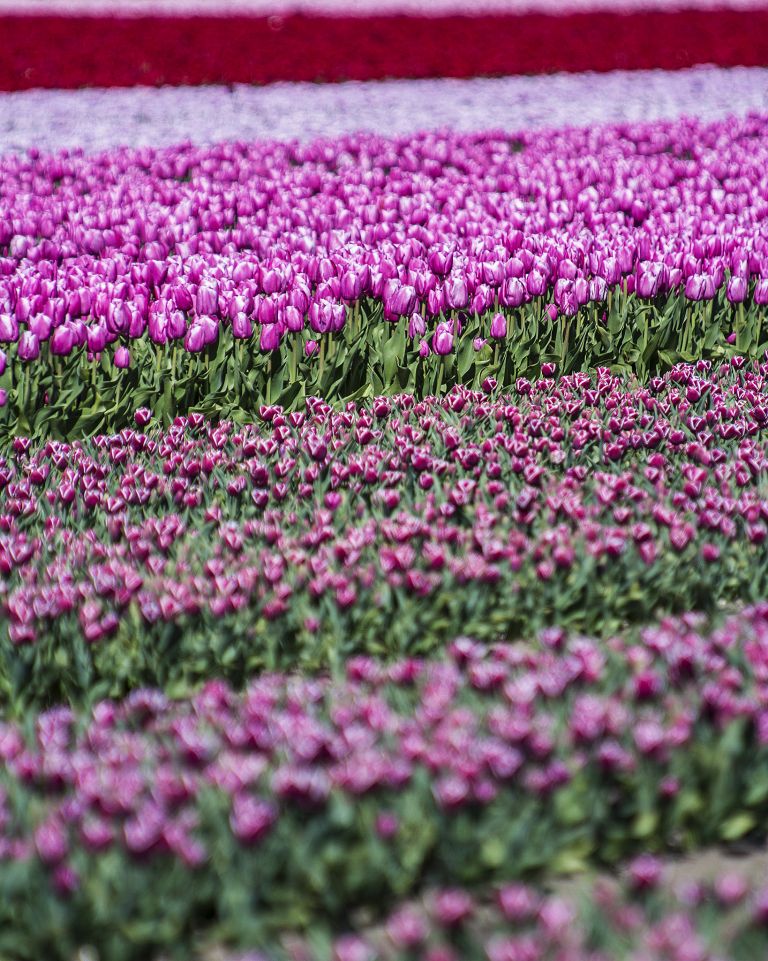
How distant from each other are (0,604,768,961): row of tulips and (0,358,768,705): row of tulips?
43 centimetres

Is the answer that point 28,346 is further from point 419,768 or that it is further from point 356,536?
point 419,768

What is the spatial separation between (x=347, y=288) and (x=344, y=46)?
1190cm

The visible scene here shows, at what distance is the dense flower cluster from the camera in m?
12.0

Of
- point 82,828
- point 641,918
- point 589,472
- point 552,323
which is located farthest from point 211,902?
point 552,323

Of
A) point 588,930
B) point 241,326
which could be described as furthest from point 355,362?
point 588,930

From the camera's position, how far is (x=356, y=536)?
3412 millimetres

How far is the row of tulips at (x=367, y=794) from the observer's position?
2.24 metres

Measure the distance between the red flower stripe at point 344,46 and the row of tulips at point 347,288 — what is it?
8.07m

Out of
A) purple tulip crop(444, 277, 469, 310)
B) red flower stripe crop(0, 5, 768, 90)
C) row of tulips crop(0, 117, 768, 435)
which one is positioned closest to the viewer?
row of tulips crop(0, 117, 768, 435)

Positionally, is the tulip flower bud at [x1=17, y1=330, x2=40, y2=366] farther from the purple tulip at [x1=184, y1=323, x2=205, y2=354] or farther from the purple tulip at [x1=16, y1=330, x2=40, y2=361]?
the purple tulip at [x1=184, y1=323, x2=205, y2=354]

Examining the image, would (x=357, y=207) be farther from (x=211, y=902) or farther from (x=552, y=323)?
(x=211, y=902)

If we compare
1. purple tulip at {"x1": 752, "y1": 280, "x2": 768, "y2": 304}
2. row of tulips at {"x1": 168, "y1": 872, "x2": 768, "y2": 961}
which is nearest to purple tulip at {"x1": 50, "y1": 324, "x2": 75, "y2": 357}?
row of tulips at {"x1": 168, "y1": 872, "x2": 768, "y2": 961}

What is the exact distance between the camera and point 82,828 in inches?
90.6

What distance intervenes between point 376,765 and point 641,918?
24.3 inches
